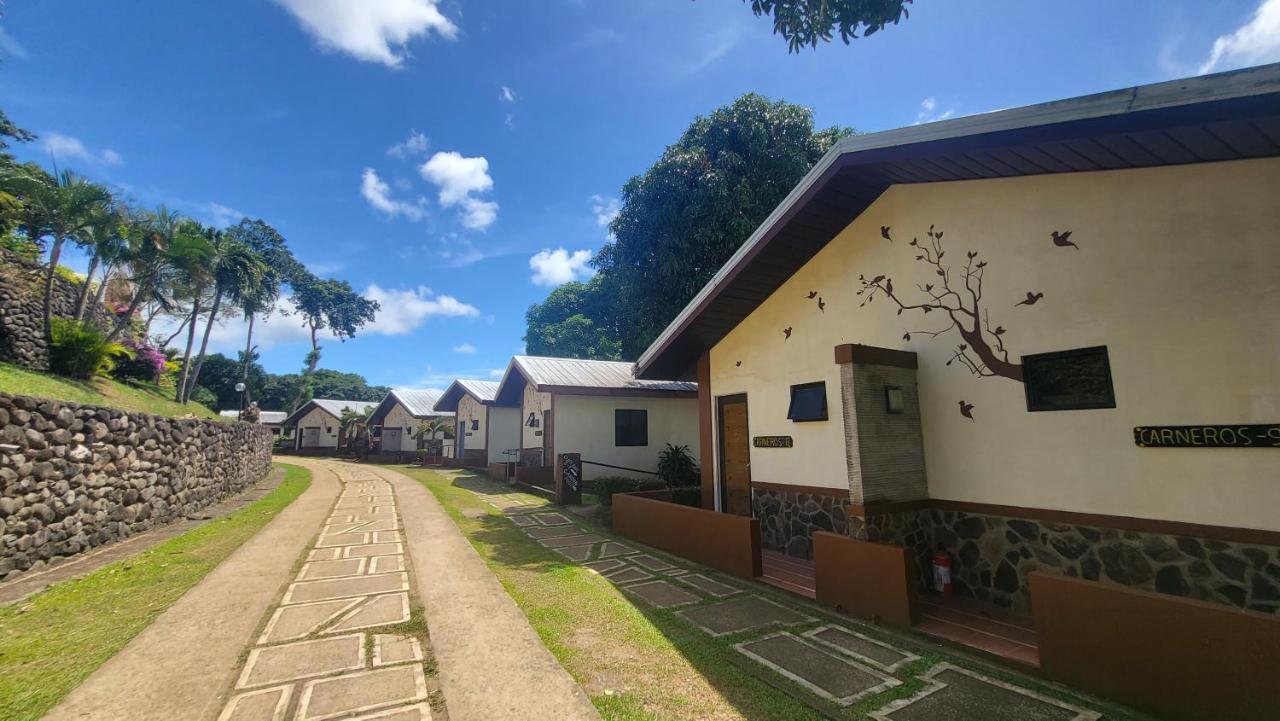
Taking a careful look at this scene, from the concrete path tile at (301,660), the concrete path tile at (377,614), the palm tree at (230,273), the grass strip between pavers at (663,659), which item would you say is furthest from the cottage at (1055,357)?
the palm tree at (230,273)

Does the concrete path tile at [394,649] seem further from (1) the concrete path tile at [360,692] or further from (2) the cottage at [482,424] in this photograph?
(2) the cottage at [482,424]

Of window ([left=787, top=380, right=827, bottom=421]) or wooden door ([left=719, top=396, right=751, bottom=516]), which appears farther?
wooden door ([left=719, top=396, right=751, bottom=516])

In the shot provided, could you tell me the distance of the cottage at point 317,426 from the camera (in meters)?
42.9

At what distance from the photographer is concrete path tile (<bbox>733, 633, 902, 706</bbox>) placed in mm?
3807

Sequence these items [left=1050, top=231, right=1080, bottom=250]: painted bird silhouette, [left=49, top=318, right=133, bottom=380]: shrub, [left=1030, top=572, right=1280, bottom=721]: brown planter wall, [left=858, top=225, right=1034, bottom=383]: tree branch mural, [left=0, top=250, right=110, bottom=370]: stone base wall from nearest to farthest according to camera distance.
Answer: [left=1030, top=572, right=1280, bottom=721]: brown planter wall
[left=1050, top=231, right=1080, bottom=250]: painted bird silhouette
[left=858, top=225, right=1034, bottom=383]: tree branch mural
[left=0, top=250, right=110, bottom=370]: stone base wall
[left=49, top=318, right=133, bottom=380]: shrub

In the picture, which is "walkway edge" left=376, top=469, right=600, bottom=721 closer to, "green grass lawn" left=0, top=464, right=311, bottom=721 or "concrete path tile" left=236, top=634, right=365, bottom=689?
"concrete path tile" left=236, top=634, right=365, bottom=689

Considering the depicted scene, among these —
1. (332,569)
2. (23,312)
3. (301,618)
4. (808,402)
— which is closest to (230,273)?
(23,312)

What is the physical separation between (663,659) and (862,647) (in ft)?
6.18

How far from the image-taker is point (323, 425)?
44.1 m

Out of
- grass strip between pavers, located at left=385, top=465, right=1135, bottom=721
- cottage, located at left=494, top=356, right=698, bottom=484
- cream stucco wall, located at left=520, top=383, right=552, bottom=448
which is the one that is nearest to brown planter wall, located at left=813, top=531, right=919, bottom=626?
grass strip between pavers, located at left=385, top=465, right=1135, bottom=721

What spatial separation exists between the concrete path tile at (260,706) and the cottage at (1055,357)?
16.8 feet

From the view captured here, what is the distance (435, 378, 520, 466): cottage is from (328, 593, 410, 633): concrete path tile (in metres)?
Answer: 15.2

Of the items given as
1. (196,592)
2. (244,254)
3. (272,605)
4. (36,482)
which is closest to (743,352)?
(272,605)

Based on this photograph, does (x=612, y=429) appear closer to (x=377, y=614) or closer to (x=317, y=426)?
(x=377, y=614)
